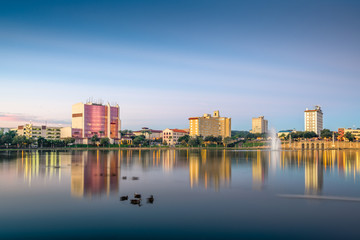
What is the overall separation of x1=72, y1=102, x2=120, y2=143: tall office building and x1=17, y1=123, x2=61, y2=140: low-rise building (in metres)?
17.5

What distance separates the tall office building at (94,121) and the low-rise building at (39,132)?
17.5 m

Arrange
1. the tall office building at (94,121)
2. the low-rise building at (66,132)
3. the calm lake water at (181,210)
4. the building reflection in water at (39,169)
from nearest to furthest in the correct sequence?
the calm lake water at (181,210)
the building reflection in water at (39,169)
the low-rise building at (66,132)
the tall office building at (94,121)

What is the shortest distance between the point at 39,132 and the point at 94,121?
117 feet

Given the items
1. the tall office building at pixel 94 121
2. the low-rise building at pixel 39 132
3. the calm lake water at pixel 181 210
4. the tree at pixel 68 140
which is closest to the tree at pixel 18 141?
the tree at pixel 68 140

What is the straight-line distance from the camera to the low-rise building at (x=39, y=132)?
189m

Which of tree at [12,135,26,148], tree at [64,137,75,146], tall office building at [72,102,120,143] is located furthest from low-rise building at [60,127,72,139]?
tree at [12,135,26,148]

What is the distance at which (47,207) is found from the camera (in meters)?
22.1

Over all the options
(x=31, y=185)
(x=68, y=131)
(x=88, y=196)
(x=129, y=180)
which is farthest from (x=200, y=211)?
(x=68, y=131)

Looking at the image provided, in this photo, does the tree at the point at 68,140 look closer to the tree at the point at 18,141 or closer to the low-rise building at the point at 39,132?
the tree at the point at 18,141

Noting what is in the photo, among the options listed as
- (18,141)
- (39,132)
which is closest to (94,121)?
(39,132)

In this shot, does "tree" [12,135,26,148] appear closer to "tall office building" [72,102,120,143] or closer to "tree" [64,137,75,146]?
"tree" [64,137,75,146]

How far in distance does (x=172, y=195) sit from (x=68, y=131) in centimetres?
16862

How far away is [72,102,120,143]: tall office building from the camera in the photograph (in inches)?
7264

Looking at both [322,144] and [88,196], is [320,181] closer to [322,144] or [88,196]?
[88,196]
